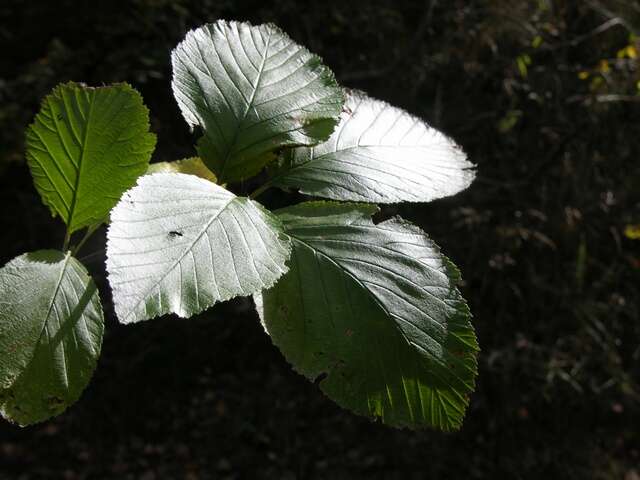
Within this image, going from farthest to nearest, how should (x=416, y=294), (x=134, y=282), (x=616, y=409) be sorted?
(x=616, y=409) → (x=416, y=294) → (x=134, y=282)

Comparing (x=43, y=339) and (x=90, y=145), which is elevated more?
(x=90, y=145)

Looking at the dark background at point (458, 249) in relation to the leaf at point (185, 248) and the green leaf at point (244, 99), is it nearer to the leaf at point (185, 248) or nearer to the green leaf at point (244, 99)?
the green leaf at point (244, 99)

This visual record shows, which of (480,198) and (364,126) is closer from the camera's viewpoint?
(364,126)

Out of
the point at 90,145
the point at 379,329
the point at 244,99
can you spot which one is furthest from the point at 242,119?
the point at 379,329

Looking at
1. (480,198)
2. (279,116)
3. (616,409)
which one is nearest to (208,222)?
(279,116)

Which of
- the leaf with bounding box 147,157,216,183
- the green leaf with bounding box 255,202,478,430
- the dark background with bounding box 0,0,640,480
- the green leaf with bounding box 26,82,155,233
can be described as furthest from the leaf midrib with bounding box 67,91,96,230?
the dark background with bounding box 0,0,640,480

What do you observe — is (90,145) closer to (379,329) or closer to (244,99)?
(244,99)

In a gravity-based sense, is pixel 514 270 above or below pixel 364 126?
below

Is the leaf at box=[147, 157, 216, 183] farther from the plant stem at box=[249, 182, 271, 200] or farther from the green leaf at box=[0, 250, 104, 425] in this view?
the green leaf at box=[0, 250, 104, 425]

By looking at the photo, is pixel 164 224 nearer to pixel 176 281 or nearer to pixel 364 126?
pixel 176 281
